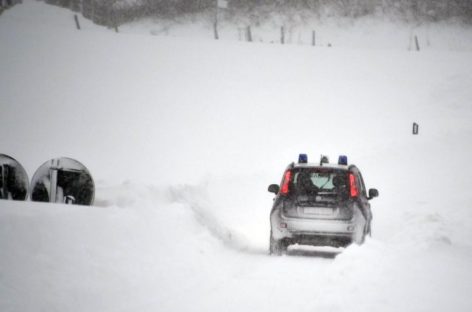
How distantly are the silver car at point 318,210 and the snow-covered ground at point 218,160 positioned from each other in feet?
1.52

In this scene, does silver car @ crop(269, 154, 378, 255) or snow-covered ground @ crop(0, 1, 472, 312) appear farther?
silver car @ crop(269, 154, 378, 255)

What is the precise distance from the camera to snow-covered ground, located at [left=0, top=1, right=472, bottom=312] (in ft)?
24.9

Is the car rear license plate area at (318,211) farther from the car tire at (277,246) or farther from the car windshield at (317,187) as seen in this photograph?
the car tire at (277,246)

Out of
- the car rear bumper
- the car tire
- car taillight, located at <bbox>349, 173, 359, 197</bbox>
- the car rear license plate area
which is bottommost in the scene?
the car tire

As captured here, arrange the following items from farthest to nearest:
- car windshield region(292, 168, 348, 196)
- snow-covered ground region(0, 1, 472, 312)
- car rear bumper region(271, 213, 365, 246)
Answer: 1. car windshield region(292, 168, 348, 196)
2. car rear bumper region(271, 213, 365, 246)
3. snow-covered ground region(0, 1, 472, 312)

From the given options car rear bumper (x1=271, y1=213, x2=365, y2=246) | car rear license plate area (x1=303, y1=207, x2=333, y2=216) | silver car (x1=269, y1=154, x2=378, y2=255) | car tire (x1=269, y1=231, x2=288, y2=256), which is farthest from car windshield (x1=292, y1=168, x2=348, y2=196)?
car tire (x1=269, y1=231, x2=288, y2=256)

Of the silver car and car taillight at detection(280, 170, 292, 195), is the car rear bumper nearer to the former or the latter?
the silver car

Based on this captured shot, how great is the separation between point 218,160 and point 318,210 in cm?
1569

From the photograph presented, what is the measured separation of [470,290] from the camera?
8.12 meters

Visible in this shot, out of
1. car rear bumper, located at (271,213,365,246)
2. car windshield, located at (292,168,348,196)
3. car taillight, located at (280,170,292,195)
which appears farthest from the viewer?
car taillight, located at (280,170,292,195)

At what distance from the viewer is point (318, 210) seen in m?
11.4

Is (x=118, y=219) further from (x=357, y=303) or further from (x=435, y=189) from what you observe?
(x=435, y=189)

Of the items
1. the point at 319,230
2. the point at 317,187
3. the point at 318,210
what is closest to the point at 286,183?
the point at 317,187

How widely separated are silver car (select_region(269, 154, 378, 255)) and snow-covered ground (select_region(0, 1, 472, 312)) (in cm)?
46
